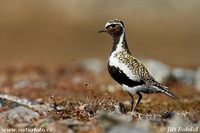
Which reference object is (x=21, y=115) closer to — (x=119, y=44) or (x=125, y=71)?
(x=125, y=71)

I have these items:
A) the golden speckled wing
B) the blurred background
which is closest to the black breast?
the golden speckled wing

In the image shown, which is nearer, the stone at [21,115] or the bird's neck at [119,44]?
the stone at [21,115]

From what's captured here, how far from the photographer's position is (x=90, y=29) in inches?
2608

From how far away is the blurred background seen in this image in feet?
Result: 191

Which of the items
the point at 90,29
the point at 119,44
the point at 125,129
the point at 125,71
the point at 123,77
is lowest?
the point at 125,129

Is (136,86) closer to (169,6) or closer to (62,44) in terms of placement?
(62,44)

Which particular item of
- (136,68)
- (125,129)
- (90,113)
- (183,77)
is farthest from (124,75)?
(183,77)

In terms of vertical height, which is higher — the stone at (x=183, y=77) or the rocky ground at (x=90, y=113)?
the stone at (x=183, y=77)

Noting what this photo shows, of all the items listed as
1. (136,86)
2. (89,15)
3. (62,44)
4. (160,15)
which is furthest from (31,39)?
(136,86)

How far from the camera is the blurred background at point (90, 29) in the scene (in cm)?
5831

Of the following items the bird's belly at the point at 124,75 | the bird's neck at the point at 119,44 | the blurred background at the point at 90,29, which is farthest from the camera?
the blurred background at the point at 90,29

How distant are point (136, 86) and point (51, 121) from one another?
2.67 meters

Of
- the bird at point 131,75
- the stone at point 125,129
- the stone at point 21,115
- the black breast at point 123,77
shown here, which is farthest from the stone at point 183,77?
the stone at point 125,129

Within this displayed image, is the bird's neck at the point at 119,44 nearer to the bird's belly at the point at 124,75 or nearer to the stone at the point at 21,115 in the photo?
the bird's belly at the point at 124,75
